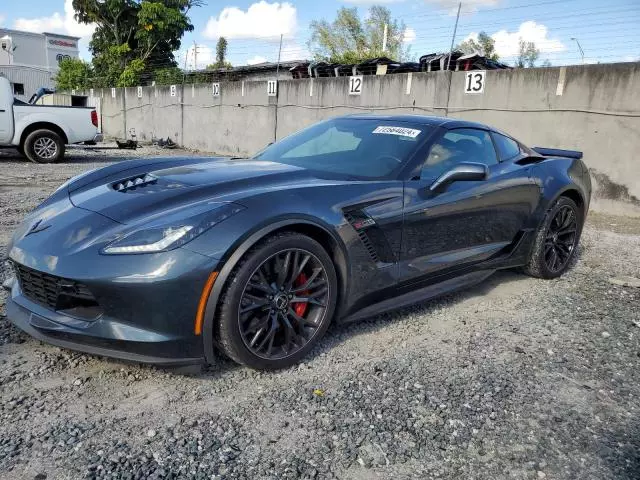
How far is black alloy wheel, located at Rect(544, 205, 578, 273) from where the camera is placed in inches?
174

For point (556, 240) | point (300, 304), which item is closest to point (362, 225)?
point (300, 304)

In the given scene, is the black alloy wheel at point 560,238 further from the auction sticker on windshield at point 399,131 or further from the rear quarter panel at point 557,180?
the auction sticker on windshield at point 399,131

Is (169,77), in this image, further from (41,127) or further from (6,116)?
(6,116)

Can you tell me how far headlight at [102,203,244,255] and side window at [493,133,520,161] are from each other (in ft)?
8.36

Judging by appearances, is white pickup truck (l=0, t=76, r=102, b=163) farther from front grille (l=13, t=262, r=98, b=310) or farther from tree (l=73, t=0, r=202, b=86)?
tree (l=73, t=0, r=202, b=86)

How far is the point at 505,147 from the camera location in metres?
4.10

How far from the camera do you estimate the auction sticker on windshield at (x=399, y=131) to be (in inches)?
136

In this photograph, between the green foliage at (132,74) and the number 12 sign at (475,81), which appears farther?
the green foliage at (132,74)

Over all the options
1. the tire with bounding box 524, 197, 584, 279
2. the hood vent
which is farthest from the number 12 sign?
the hood vent

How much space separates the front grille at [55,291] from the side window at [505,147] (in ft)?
10.2

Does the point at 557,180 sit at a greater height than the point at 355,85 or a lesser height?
lesser

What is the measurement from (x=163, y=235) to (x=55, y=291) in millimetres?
565

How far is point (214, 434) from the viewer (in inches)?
83.7

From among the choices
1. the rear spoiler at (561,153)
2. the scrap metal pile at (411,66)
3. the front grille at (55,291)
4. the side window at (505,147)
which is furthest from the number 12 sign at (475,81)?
the front grille at (55,291)
